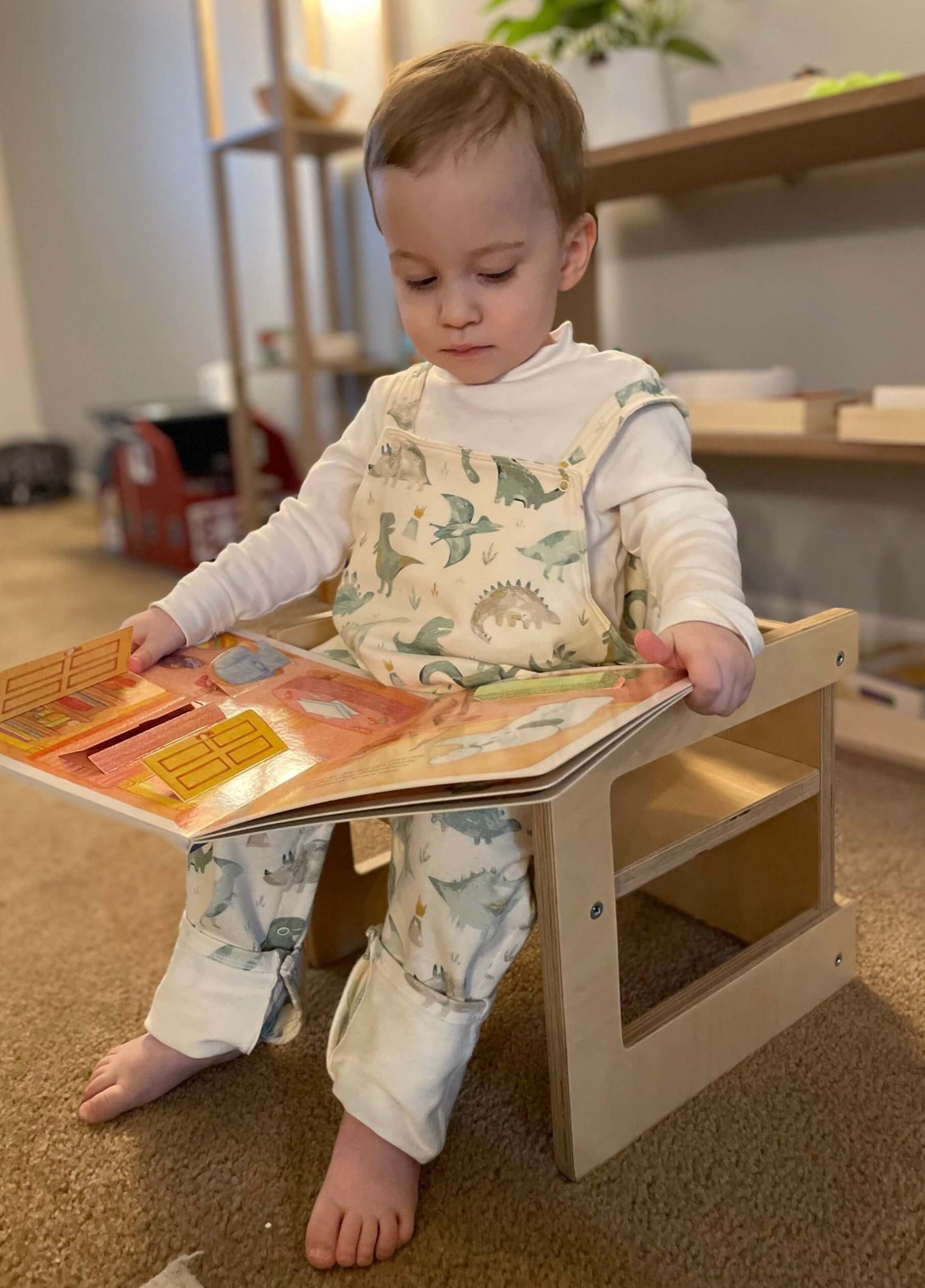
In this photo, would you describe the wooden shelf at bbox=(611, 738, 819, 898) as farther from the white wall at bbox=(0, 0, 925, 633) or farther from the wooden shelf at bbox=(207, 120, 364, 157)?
the wooden shelf at bbox=(207, 120, 364, 157)

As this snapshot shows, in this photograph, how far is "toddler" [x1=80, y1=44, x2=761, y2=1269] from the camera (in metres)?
0.58

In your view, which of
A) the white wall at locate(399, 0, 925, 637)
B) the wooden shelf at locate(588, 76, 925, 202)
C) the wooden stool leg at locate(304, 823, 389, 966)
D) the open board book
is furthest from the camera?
the white wall at locate(399, 0, 925, 637)

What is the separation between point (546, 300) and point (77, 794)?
40 centimetres

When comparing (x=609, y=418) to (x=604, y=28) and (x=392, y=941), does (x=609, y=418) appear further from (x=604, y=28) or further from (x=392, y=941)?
(x=604, y=28)

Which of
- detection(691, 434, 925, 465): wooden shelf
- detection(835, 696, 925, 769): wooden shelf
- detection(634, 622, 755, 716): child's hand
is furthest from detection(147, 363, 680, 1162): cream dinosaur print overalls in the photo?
detection(835, 696, 925, 769): wooden shelf

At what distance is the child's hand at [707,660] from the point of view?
0.53 m

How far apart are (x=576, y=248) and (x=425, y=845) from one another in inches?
15.1

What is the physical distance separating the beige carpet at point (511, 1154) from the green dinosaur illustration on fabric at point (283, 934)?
104 mm

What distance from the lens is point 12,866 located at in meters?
1.02

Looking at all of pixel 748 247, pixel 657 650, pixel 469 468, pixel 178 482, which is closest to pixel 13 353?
pixel 178 482

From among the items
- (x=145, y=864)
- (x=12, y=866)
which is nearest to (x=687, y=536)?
(x=145, y=864)

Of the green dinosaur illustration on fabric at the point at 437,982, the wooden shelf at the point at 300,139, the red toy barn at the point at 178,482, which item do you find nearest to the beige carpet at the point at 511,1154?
the green dinosaur illustration on fabric at the point at 437,982

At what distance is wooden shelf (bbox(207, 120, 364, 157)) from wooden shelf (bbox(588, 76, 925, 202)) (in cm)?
72

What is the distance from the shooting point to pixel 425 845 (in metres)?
0.59
